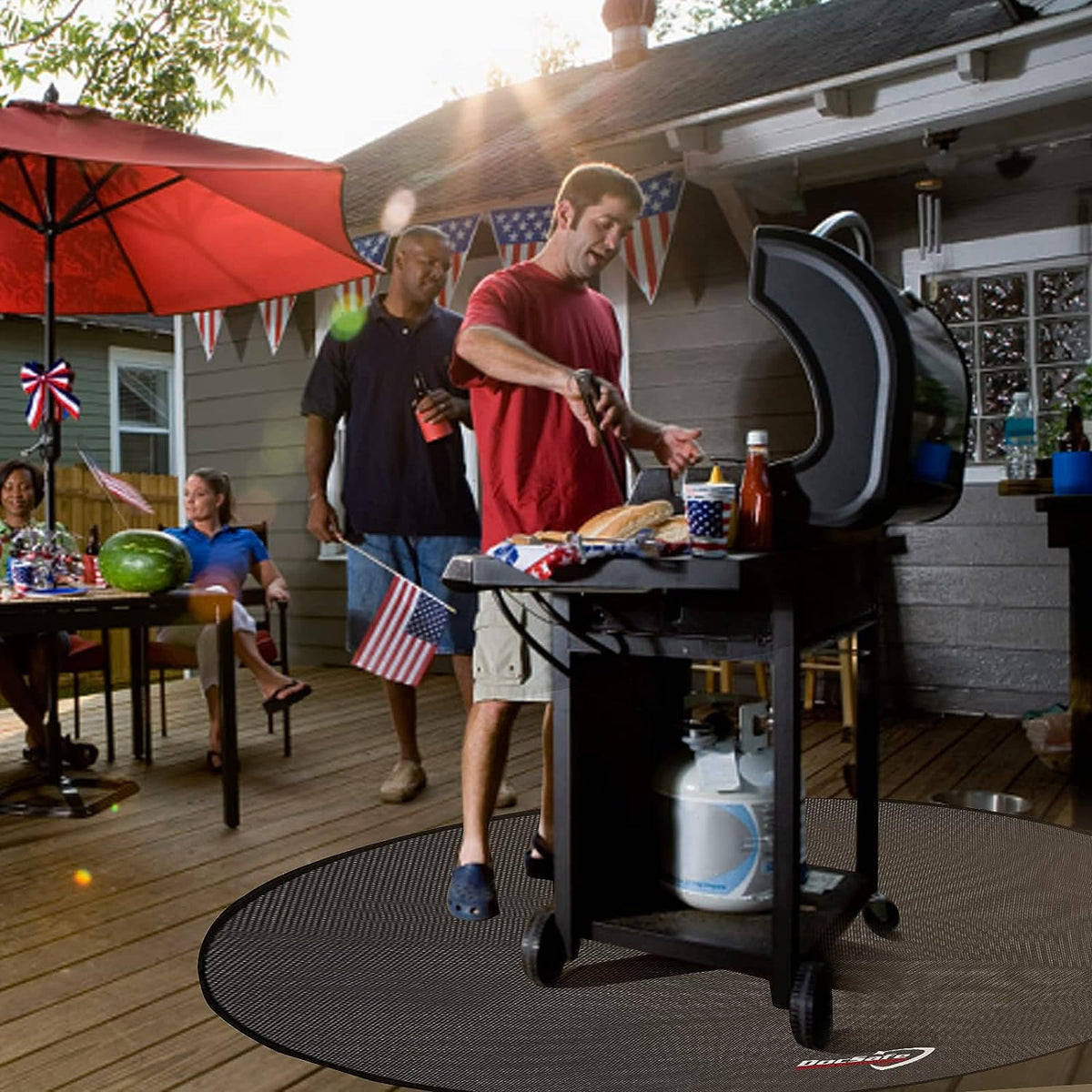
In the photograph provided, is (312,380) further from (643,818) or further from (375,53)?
(375,53)

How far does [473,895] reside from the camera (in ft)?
8.49

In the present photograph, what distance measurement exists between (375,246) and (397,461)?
2801 millimetres

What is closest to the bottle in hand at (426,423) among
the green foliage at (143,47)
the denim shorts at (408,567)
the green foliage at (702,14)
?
the denim shorts at (408,567)

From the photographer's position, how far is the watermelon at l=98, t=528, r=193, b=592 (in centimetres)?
340

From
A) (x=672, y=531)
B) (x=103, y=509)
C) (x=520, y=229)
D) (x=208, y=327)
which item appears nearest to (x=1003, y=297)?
(x=520, y=229)

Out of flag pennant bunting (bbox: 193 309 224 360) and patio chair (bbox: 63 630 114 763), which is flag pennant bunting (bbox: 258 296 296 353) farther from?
patio chair (bbox: 63 630 114 763)

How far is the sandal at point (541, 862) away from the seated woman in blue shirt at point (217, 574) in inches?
64.8

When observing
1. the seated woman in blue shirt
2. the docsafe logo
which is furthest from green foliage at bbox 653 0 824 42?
the docsafe logo

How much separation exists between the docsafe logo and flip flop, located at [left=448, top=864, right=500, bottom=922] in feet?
2.82

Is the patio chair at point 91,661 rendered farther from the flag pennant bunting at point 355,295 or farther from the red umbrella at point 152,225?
the flag pennant bunting at point 355,295

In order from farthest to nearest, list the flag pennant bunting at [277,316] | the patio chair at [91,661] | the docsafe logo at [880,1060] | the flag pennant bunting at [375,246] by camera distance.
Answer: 1. the flag pennant bunting at [277,316]
2. the flag pennant bunting at [375,246]
3. the patio chair at [91,661]
4. the docsafe logo at [880,1060]

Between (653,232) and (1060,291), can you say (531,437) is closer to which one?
(653,232)

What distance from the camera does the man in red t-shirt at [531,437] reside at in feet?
8.51

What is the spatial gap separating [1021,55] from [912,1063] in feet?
11.6
